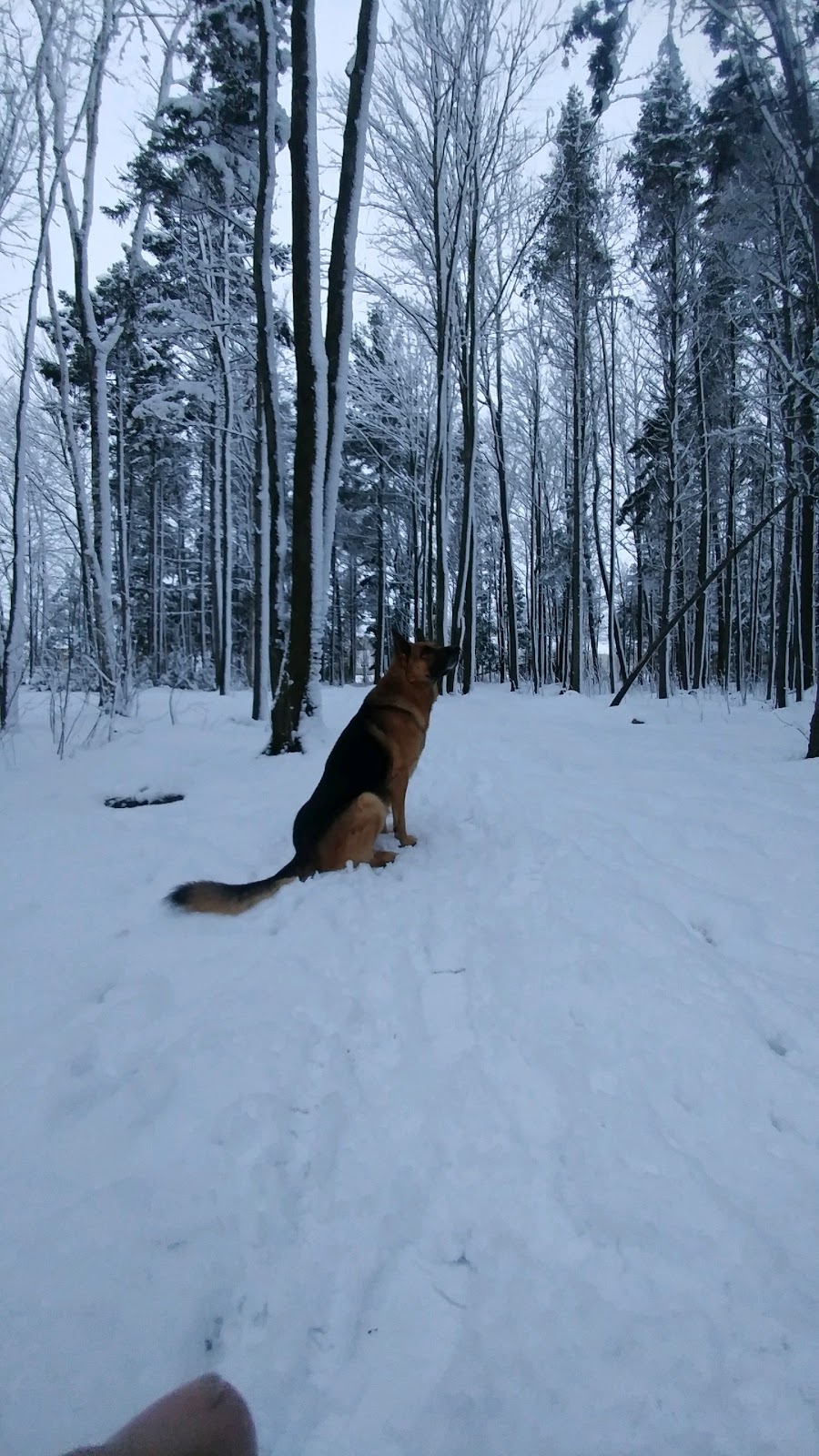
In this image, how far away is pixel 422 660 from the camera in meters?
4.35

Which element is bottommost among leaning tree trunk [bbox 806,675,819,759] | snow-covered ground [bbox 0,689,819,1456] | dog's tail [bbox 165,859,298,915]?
snow-covered ground [bbox 0,689,819,1456]

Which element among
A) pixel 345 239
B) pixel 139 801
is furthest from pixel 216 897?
pixel 345 239

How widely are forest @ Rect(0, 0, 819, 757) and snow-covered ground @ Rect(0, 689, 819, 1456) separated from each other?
12.2 ft

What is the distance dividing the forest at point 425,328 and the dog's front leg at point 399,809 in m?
2.91

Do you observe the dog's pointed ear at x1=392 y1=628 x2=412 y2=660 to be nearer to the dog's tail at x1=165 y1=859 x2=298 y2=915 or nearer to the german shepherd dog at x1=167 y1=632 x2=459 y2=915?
the german shepherd dog at x1=167 y1=632 x2=459 y2=915

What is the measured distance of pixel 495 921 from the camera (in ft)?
9.86

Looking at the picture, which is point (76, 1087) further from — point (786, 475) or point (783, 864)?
point (786, 475)

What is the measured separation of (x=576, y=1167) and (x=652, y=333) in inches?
714

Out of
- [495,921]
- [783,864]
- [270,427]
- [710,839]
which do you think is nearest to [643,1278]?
[495,921]

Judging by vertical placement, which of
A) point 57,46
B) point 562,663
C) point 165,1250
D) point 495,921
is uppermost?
point 57,46

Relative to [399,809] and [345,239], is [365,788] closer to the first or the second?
[399,809]

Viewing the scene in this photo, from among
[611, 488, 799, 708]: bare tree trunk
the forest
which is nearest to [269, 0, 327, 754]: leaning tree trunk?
the forest

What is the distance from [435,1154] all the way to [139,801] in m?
4.68

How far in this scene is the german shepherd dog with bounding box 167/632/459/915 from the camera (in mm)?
3334
